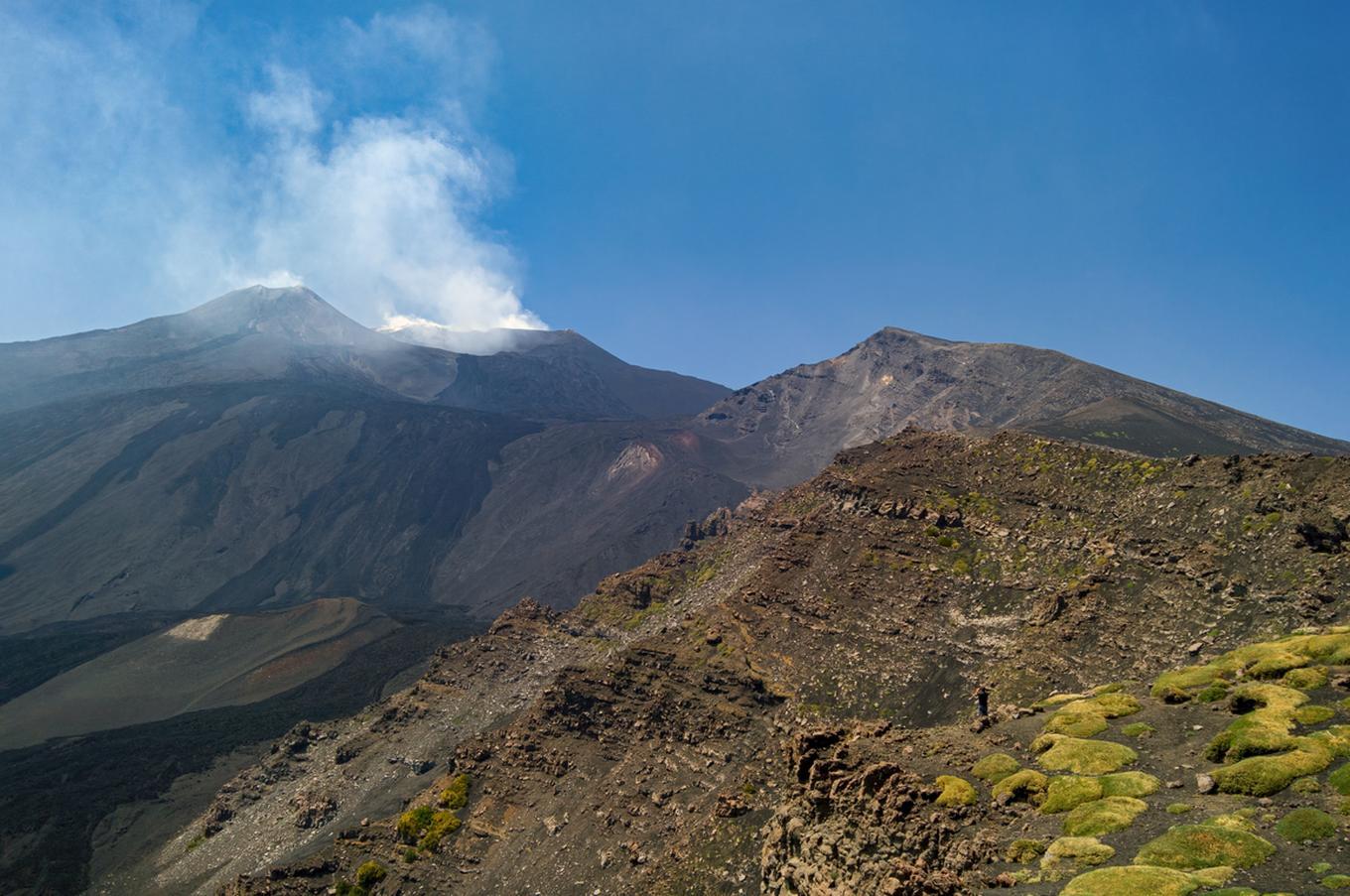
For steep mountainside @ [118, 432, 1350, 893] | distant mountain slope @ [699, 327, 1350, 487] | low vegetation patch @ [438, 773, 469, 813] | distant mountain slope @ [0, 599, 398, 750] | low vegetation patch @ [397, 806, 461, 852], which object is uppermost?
distant mountain slope @ [699, 327, 1350, 487]

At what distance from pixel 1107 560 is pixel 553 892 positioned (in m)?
28.2

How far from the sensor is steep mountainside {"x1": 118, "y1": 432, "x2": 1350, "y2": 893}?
74.4 ft

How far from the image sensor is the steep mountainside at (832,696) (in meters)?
22.7

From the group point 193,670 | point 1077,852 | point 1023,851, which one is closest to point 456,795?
point 1023,851

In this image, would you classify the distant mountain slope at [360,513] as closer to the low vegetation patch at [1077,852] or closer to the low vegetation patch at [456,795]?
the low vegetation patch at [456,795]

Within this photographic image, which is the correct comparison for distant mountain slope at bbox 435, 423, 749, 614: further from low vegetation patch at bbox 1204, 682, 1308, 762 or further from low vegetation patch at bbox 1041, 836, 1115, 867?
low vegetation patch at bbox 1041, 836, 1115, 867

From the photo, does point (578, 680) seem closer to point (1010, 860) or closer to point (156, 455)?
point (1010, 860)

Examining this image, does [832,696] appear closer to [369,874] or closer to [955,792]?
[955,792]

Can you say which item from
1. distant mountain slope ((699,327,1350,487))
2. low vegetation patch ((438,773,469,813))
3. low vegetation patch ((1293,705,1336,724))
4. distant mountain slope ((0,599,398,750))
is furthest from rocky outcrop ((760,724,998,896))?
distant mountain slope ((0,599,398,750))

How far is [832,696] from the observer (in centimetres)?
3975

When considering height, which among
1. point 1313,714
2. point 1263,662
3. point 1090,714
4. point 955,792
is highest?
point 1263,662

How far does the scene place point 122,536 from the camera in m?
161

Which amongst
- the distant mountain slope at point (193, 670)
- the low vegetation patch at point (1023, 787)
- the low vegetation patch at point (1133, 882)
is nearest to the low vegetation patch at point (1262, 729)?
the low vegetation patch at point (1023, 787)

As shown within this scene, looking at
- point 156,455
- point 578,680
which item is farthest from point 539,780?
point 156,455
